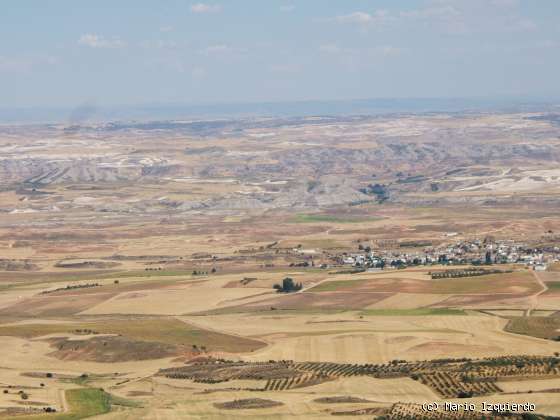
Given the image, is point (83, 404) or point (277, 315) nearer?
point (83, 404)

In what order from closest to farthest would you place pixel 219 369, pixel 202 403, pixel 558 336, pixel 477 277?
pixel 202 403, pixel 219 369, pixel 558 336, pixel 477 277

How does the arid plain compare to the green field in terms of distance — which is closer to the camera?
the green field

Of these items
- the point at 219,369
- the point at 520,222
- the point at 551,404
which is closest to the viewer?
the point at 551,404

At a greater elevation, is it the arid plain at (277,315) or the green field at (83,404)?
the green field at (83,404)

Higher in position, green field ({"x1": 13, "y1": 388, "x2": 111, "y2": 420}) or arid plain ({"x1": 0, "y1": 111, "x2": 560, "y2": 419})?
green field ({"x1": 13, "y1": 388, "x2": 111, "y2": 420})

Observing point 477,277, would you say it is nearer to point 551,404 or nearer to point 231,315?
point 231,315

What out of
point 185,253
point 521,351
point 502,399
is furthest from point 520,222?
point 502,399

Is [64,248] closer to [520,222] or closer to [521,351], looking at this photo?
[520,222]

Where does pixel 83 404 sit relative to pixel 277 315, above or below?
above

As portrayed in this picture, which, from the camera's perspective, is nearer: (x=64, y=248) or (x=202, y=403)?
(x=202, y=403)
